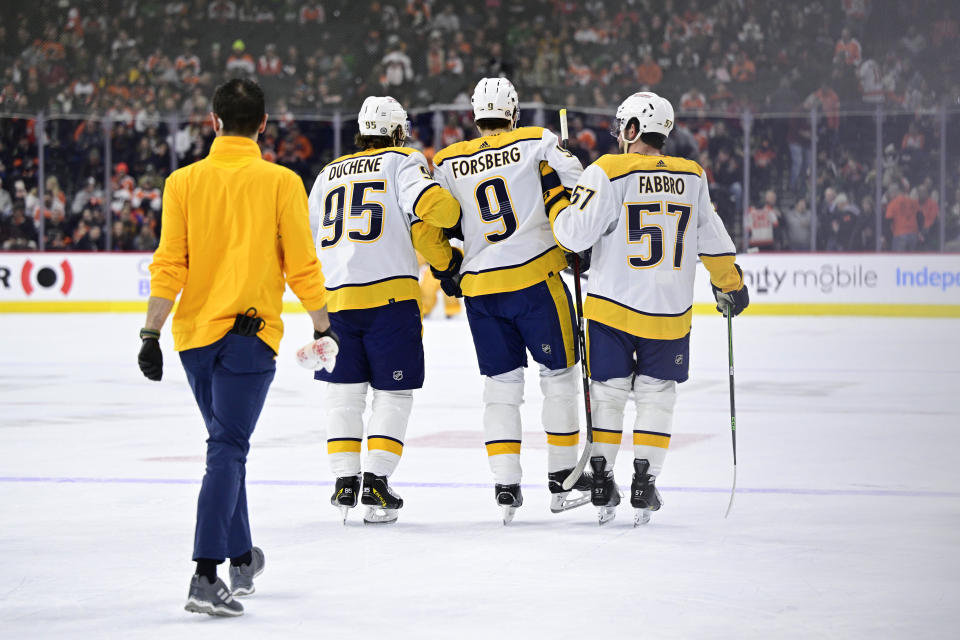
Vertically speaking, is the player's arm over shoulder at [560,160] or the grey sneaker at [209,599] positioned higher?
the player's arm over shoulder at [560,160]

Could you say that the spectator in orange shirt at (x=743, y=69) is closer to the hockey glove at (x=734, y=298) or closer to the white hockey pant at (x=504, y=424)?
the hockey glove at (x=734, y=298)

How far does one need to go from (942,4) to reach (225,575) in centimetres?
1718

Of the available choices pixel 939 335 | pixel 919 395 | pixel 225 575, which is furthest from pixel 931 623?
pixel 939 335

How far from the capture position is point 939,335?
1311 cm

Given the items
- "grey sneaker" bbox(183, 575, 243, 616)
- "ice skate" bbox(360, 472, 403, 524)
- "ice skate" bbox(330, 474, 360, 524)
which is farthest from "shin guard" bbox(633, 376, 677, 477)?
"grey sneaker" bbox(183, 575, 243, 616)

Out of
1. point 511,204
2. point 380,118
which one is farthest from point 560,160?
point 380,118

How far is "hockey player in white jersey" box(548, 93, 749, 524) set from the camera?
4.58 metres

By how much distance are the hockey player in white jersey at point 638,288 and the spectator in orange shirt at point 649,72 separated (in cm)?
1459

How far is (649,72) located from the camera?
19.3 meters

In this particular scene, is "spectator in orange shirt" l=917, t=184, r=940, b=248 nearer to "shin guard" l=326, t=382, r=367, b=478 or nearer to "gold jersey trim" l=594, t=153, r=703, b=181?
"gold jersey trim" l=594, t=153, r=703, b=181

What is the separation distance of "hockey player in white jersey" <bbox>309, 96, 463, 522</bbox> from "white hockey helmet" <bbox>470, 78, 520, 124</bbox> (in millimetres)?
292

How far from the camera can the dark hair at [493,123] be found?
482 centimetres

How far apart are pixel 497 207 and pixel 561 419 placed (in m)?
0.78

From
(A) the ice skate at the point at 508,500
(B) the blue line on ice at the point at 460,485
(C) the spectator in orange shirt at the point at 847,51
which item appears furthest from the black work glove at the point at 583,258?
(C) the spectator in orange shirt at the point at 847,51
